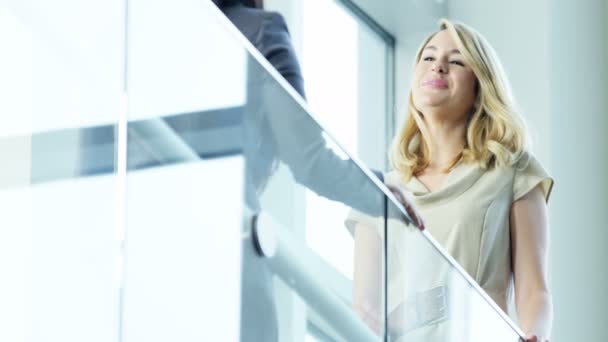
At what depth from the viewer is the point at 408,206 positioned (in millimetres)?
2518

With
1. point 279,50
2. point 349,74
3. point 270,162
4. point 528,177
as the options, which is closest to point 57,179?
point 270,162

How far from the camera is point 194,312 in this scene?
1715 millimetres

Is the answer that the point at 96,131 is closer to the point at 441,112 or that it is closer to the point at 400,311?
the point at 400,311

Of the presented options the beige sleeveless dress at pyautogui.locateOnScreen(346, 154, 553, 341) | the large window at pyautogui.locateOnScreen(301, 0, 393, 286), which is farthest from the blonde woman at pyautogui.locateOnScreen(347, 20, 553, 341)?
the large window at pyautogui.locateOnScreen(301, 0, 393, 286)

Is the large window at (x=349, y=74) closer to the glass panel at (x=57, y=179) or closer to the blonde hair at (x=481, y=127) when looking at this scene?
the blonde hair at (x=481, y=127)

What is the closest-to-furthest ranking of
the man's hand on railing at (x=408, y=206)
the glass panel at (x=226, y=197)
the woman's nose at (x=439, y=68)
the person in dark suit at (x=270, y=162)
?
the glass panel at (x=226, y=197)
the person in dark suit at (x=270, y=162)
the man's hand on railing at (x=408, y=206)
the woman's nose at (x=439, y=68)

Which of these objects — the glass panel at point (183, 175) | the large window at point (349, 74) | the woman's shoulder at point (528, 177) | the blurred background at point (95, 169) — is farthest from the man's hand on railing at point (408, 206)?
the large window at point (349, 74)

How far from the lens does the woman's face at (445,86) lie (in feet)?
11.9

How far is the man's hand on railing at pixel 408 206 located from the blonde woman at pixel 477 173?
2.74 ft

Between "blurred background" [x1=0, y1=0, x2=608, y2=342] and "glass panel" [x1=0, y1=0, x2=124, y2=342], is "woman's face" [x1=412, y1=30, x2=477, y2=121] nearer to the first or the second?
"blurred background" [x1=0, y1=0, x2=608, y2=342]

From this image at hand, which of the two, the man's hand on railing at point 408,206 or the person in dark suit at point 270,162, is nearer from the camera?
the person in dark suit at point 270,162

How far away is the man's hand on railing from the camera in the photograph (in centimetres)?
245

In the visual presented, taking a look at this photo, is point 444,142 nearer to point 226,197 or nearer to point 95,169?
point 226,197

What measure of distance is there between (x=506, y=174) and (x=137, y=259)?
81.2 inches
